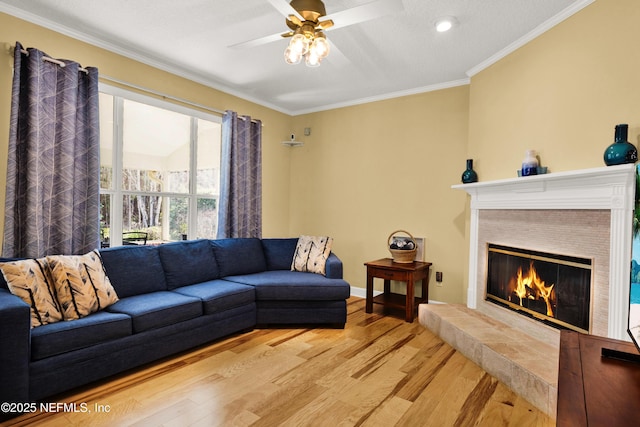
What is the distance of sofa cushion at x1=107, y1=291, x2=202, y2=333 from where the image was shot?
2.54m

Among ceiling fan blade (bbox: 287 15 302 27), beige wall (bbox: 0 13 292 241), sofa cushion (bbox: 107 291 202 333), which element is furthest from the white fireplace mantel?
beige wall (bbox: 0 13 292 241)

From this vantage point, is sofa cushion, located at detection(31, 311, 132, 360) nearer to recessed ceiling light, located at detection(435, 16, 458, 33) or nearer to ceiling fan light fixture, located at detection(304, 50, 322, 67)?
ceiling fan light fixture, located at detection(304, 50, 322, 67)

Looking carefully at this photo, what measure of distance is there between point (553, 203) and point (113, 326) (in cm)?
327

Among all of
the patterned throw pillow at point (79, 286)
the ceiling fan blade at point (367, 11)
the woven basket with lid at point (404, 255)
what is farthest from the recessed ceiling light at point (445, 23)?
the patterned throw pillow at point (79, 286)

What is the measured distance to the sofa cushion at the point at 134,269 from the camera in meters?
2.88

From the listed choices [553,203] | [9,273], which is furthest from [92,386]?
[553,203]

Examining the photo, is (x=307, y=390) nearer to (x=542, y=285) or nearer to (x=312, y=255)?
(x=312, y=255)

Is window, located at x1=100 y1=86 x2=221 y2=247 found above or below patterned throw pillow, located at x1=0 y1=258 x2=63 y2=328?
above

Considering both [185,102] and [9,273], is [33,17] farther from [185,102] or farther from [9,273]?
[9,273]

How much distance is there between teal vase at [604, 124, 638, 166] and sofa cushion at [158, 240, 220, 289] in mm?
3397

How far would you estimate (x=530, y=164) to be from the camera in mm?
2756

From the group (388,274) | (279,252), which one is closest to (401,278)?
(388,274)

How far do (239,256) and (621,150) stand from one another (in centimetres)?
338

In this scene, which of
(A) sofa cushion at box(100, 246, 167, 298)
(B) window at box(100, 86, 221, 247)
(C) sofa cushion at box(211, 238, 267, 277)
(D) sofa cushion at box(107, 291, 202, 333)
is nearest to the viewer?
(D) sofa cushion at box(107, 291, 202, 333)
